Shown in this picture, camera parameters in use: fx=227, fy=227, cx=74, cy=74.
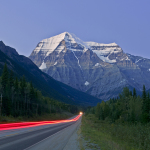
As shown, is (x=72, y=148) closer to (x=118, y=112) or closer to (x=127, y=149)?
(x=127, y=149)

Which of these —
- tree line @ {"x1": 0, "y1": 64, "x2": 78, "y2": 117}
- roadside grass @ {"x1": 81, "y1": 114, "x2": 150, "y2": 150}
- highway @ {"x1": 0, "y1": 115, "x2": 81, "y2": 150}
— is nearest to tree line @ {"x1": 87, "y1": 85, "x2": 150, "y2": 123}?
roadside grass @ {"x1": 81, "y1": 114, "x2": 150, "y2": 150}

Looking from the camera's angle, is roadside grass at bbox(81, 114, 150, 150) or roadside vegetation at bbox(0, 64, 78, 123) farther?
roadside vegetation at bbox(0, 64, 78, 123)

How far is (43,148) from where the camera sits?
53.8 ft

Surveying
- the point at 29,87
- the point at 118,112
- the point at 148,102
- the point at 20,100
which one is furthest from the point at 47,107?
the point at 148,102

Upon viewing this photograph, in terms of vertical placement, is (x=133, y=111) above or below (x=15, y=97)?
below

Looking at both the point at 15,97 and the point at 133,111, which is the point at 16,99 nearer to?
the point at 15,97

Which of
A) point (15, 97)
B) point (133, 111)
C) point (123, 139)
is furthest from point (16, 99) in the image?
point (123, 139)

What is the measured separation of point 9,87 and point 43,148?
199 feet

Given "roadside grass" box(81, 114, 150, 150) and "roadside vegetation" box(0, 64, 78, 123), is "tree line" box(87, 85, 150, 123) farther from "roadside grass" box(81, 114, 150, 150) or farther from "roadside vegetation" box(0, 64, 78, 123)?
"roadside vegetation" box(0, 64, 78, 123)

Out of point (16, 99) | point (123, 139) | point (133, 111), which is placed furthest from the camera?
point (16, 99)

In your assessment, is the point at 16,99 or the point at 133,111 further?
the point at 16,99

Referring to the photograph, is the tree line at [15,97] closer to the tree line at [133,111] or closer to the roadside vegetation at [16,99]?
the roadside vegetation at [16,99]

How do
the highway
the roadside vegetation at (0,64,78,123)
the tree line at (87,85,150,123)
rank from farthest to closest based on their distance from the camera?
the roadside vegetation at (0,64,78,123) → the tree line at (87,85,150,123) → the highway

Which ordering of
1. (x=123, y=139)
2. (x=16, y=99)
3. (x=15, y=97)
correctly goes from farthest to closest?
(x=15, y=97), (x=16, y=99), (x=123, y=139)
